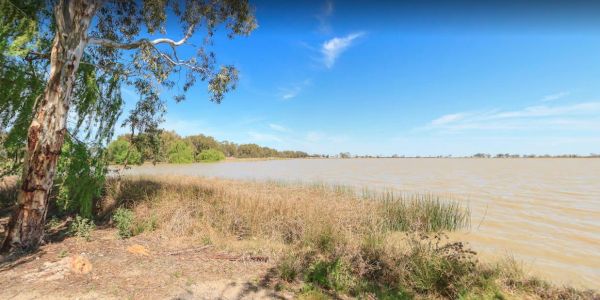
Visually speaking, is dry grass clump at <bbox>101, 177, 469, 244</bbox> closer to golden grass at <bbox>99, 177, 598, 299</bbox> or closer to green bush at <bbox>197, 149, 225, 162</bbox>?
golden grass at <bbox>99, 177, 598, 299</bbox>

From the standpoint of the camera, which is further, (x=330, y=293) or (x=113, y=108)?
(x=113, y=108)

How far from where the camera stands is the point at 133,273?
489 cm

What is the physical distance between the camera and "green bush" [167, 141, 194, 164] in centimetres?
6066

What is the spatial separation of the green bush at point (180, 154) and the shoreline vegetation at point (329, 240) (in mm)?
51557

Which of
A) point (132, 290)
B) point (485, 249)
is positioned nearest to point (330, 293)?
point (132, 290)

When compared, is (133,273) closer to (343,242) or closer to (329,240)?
(329,240)

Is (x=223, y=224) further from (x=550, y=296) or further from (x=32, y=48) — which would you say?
(x=550, y=296)

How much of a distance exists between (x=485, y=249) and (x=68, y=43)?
35.5ft

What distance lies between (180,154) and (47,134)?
203ft

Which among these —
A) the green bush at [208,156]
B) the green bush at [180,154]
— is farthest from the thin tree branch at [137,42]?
the green bush at [208,156]

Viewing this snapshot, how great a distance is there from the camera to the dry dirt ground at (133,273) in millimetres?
4223

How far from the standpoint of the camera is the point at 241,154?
119562 mm

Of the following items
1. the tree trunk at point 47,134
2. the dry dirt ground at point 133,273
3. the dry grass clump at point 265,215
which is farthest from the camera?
the dry grass clump at point 265,215

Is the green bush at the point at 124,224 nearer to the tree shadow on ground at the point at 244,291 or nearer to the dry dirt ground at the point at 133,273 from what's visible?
the dry dirt ground at the point at 133,273
